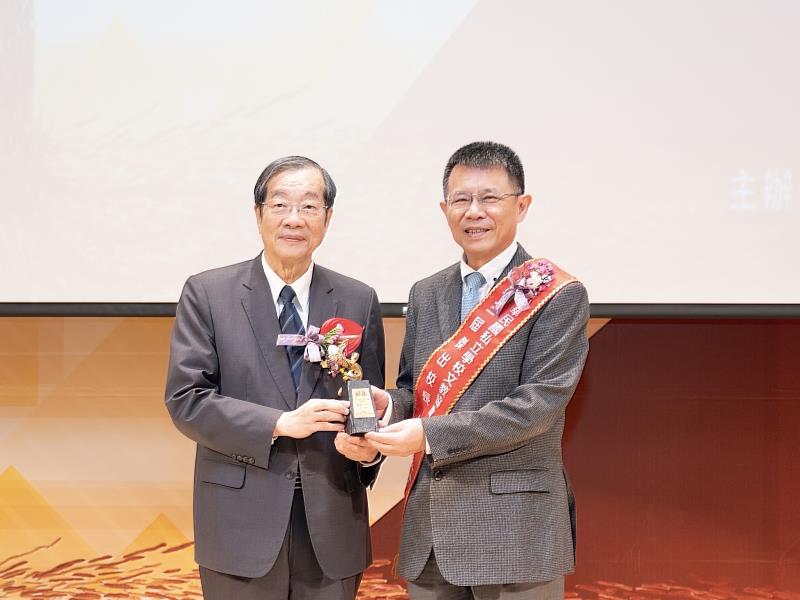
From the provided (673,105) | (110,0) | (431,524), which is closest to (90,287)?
(110,0)

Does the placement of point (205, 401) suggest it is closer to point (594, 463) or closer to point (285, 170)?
point (285, 170)

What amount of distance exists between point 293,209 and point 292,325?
0.84 ft

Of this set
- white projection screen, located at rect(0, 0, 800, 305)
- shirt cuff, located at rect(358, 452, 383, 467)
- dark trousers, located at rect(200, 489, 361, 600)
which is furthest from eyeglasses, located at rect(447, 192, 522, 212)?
white projection screen, located at rect(0, 0, 800, 305)

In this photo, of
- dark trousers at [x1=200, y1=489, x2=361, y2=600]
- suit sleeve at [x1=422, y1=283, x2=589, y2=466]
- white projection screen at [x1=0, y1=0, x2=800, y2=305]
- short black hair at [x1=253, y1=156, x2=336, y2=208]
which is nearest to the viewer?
Answer: suit sleeve at [x1=422, y1=283, x2=589, y2=466]

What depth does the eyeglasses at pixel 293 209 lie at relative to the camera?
65.6 inches

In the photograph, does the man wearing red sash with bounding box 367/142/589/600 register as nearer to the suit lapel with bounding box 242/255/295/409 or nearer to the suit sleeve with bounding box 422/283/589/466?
the suit sleeve with bounding box 422/283/589/466

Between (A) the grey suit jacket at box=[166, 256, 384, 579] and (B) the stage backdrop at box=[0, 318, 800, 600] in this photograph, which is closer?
(A) the grey suit jacket at box=[166, 256, 384, 579]

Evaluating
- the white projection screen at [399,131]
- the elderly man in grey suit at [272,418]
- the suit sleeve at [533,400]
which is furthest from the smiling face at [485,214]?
the white projection screen at [399,131]

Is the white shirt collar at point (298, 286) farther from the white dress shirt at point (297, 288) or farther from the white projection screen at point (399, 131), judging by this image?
the white projection screen at point (399, 131)

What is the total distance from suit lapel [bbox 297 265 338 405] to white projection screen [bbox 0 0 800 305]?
83 centimetres

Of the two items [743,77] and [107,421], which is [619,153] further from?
[107,421]

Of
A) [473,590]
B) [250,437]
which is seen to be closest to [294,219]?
[250,437]

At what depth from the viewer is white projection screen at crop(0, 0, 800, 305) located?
8.16 feet

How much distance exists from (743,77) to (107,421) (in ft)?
8.42
